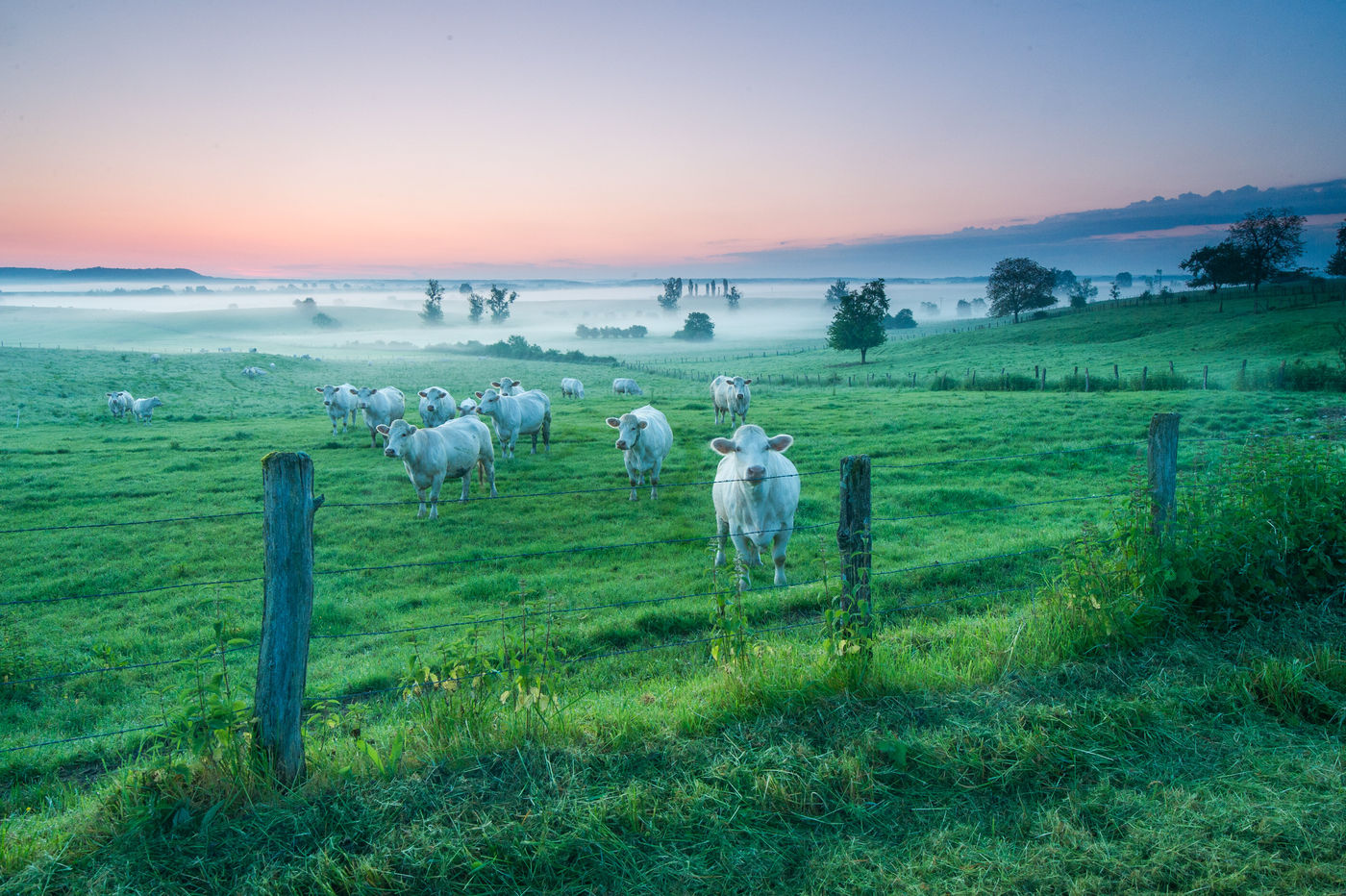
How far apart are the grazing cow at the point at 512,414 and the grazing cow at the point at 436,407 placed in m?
3.01

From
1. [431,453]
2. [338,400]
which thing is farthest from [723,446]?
[338,400]

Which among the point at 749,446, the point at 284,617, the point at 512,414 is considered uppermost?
the point at 749,446

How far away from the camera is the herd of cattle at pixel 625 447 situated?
8.80 metres

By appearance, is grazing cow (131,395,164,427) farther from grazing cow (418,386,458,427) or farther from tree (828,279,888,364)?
tree (828,279,888,364)

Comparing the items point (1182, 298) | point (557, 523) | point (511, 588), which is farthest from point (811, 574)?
point (1182, 298)

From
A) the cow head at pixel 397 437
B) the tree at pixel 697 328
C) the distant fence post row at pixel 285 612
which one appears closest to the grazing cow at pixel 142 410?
the cow head at pixel 397 437

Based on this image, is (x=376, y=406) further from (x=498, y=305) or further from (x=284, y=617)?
(x=498, y=305)

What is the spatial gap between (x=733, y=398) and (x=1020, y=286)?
3341 inches

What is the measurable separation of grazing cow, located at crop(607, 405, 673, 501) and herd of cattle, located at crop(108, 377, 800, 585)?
22 mm

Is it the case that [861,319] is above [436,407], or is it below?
above

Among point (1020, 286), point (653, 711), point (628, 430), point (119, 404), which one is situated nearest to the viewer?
point (653, 711)

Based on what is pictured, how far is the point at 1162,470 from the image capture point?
578 centimetres

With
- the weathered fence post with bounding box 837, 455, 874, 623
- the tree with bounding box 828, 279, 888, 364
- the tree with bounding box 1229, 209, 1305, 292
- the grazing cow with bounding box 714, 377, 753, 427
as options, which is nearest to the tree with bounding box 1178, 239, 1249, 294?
the tree with bounding box 1229, 209, 1305, 292

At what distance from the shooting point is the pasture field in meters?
3.34
